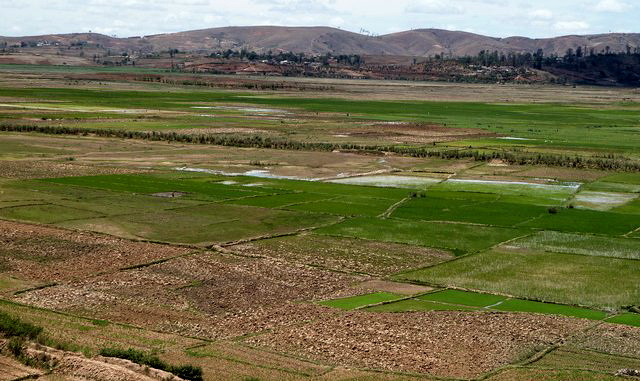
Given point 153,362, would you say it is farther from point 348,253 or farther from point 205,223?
point 205,223

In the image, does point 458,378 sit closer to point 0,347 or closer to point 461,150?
point 0,347

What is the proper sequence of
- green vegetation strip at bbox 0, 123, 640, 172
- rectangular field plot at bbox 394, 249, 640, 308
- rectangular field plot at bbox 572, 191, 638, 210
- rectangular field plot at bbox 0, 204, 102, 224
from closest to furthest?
rectangular field plot at bbox 394, 249, 640, 308, rectangular field plot at bbox 0, 204, 102, 224, rectangular field plot at bbox 572, 191, 638, 210, green vegetation strip at bbox 0, 123, 640, 172

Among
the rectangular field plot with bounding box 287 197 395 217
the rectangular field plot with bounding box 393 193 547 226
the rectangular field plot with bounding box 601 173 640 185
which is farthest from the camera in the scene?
the rectangular field plot with bounding box 601 173 640 185

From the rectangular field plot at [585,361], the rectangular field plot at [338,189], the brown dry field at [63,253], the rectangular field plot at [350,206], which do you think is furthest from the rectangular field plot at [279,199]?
the rectangular field plot at [585,361]

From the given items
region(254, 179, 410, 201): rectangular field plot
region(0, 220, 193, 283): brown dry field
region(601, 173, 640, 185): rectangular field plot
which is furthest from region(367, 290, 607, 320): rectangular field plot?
region(601, 173, 640, 185): rectangular field plot

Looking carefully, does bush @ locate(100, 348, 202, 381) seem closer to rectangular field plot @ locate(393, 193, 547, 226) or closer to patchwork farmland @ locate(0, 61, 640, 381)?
patchwork farmland @ locate(0, 61, 640, 381)

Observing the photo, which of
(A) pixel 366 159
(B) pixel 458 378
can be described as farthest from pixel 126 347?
(A) pixel 366 159

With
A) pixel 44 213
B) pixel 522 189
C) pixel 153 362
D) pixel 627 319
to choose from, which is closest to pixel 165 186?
pixel 44 213
